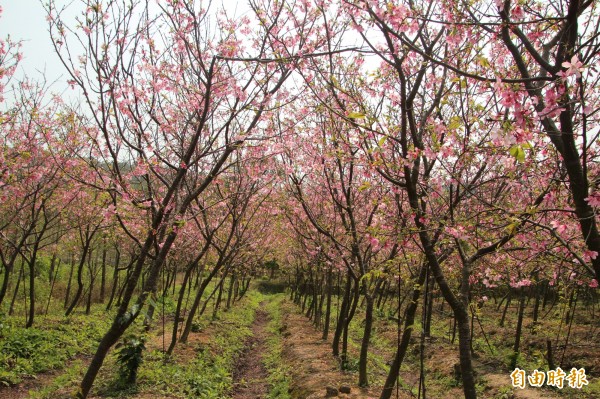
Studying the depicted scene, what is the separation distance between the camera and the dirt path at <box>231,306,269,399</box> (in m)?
11.4

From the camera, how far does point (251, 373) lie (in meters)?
13.7

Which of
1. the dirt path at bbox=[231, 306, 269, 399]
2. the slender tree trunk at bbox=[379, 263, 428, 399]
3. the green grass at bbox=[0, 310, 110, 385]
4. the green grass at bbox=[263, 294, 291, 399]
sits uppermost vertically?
the slender tree trunk at bbox=[379, 263, 428, 399]

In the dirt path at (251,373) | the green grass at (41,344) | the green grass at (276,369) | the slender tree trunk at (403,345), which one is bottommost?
the dirt path at (251,373)

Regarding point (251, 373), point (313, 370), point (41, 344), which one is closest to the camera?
point (313, 370)

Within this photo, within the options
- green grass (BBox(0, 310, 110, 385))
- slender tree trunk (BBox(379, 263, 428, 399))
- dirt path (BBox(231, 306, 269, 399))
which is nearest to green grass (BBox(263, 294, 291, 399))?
dirt path (BBox(231, 306, 269, 399))

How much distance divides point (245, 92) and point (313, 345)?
11.1 m

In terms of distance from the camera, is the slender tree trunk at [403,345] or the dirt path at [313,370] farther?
the dirt path at [313,370]

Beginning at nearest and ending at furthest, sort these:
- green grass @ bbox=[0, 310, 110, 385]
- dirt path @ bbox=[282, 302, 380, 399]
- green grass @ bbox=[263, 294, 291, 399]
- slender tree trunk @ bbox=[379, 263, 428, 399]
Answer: slender tree trunk @ bbox=[379, 263, 428, 399] → dirt path @ bbox=[282, 302, 380, 399] → green grass @ bbox=[0, 310, 110, 385] → green grass @ bbox=[263, 294, 291, 399]

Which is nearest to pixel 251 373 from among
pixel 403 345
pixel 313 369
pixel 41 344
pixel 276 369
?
pixel 276 369

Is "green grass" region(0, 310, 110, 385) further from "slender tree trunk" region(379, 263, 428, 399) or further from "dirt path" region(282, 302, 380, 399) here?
"slender tree trunk" region(379, 263, 428, 399)

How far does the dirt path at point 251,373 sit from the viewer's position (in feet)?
37.5

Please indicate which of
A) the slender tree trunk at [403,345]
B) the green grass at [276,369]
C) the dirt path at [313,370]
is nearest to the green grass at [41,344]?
the green grass at [276,369]

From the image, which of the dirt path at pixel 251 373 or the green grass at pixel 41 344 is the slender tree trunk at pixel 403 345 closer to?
the dirt path at pixel 251 373

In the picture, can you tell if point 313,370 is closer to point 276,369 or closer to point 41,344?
point 276,369
